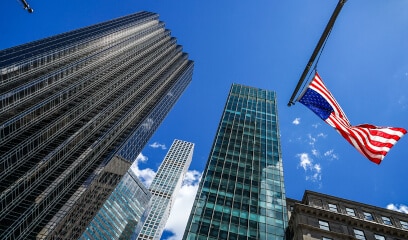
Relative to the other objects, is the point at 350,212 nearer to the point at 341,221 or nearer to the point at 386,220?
the point at 341,221

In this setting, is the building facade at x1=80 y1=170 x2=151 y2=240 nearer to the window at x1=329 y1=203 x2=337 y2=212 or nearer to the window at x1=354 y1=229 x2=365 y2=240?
the window at x1=329 y1=203 x2=337 y2=212

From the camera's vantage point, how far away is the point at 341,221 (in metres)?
47.4

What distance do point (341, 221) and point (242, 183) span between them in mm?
21976

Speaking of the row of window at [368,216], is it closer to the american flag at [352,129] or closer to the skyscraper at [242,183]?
the skyscraper at [242,183]

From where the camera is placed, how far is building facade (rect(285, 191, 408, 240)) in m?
45.0

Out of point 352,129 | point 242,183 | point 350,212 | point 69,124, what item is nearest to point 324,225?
point 350,212

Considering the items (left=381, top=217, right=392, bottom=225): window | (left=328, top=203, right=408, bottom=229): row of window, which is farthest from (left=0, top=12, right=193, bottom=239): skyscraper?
(left=381, top=217, right=392, bottom=225): window

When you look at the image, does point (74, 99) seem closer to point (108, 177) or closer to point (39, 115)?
point (39, 115)

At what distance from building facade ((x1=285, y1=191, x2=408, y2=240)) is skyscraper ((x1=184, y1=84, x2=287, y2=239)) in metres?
6.10

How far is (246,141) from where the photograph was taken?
79.6 m

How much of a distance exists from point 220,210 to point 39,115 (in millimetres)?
65754

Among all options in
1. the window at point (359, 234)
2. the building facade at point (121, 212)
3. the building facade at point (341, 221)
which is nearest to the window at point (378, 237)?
the building facade at point (341, 221)

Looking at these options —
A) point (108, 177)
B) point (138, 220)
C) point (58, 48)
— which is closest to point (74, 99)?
point (58, 48)

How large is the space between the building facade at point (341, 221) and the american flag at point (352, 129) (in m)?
26.7
